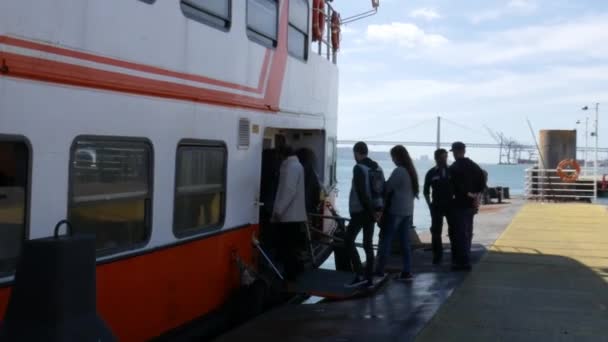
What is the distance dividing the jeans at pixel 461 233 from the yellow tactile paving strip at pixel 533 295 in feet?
0.95

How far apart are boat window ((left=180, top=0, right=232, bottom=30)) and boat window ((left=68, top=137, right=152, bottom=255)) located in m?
1.19

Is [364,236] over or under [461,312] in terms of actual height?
over

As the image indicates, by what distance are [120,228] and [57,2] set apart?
156 centimetres

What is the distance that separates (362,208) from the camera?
25.3 feet

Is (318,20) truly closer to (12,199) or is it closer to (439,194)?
(439,194)

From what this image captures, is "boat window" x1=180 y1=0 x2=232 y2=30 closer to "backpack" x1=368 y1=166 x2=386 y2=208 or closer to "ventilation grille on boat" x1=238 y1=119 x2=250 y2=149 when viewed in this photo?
"ventilation grille on boat" x1=238 y1=119 x2=250 y2=149

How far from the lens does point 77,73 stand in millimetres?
4363

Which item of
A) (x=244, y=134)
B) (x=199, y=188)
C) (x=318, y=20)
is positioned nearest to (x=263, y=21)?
(x=244, y=134)

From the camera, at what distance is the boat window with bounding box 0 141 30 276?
Answer: 3.88 meters

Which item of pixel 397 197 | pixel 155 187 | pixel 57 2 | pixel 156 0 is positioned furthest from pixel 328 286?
pixel 57 2

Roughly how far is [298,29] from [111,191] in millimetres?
4258

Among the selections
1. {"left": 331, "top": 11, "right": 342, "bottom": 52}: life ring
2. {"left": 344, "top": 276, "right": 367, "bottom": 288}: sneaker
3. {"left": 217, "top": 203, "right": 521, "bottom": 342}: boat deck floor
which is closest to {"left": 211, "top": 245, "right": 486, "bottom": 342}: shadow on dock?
{"left": 217, "top": 203, "right": 521, "bottom": 342}: boat deck floor

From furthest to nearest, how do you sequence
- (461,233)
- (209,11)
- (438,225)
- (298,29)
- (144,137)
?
(438,225) → (461,233) → (298,29) → (209,11) → (144,137)

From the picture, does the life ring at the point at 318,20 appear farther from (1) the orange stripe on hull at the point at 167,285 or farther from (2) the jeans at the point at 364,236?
(1) the orange stripe on hull at the point at 167,285
